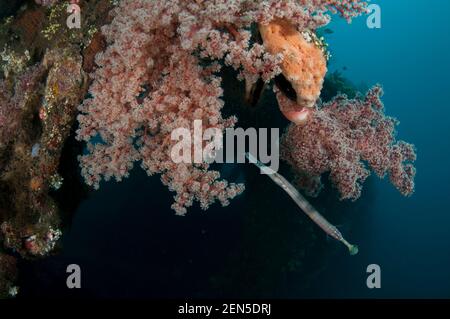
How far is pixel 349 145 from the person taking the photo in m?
4.46

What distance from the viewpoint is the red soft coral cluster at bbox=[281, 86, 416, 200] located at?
14.2ft

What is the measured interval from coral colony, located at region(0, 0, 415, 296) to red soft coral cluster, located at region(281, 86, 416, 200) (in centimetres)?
2

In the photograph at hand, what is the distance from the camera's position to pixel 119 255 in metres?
13.0

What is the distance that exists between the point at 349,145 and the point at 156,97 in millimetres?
2521

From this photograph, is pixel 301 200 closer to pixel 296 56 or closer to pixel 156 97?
pixel 296 56

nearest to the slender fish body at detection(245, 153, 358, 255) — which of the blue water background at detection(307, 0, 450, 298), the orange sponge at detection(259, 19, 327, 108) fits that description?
the orange sponge at detection(259, 19, 327, 108)

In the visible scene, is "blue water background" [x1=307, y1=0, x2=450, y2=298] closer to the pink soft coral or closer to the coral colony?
the coral colony

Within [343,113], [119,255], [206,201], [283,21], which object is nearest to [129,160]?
[206,201]

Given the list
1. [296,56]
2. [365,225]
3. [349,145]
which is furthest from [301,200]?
[365,225]

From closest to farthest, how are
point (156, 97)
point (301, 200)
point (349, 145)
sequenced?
point (156, 97), point (349, 145), point (301, 200)

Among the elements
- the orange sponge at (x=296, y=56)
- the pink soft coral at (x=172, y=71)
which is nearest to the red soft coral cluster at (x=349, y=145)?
the orange sponge at (x=296, y=56)

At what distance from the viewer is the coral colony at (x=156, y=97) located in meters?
3.33

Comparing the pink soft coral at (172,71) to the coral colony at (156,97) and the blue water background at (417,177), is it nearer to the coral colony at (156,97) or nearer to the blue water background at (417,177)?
the coral colony at (156,97)
